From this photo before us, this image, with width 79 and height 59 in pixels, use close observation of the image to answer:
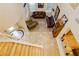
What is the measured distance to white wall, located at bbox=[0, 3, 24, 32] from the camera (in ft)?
10.0

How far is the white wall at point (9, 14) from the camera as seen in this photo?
121 inches

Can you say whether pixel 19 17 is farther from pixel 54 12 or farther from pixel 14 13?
pixel 54 12

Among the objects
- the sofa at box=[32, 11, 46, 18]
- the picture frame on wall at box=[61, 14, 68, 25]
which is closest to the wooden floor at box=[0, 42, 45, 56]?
the picture frame on wall at box=[61, 14, 68, 25]

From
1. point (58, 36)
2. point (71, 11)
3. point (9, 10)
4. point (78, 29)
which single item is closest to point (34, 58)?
point (78, 29)

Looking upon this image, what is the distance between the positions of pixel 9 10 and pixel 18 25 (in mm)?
441

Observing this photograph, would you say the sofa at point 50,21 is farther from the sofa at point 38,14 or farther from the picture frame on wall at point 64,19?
the picture frame on wall at point 64,19

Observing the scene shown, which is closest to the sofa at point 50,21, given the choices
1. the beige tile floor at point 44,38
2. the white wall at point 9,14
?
the beige tile floor at point 44,38

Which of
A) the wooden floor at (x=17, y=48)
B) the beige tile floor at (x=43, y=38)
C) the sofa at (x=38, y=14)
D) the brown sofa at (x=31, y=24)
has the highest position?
the sofa at (x=38, y=14)

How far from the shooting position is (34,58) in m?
0.58

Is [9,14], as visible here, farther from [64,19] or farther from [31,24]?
[64,19]

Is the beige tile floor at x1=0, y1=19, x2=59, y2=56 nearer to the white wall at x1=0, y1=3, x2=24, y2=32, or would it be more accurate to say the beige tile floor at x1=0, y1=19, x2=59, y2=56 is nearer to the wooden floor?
the white wall at x1=0, y1=3, x2=24, y2=32

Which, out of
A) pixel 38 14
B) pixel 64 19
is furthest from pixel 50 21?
pixel 64 19

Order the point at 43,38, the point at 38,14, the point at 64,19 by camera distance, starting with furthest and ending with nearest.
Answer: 1. the point at 38,14
2. the point at 43,38
3. the point at 64,19

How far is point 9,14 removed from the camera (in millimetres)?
3221
